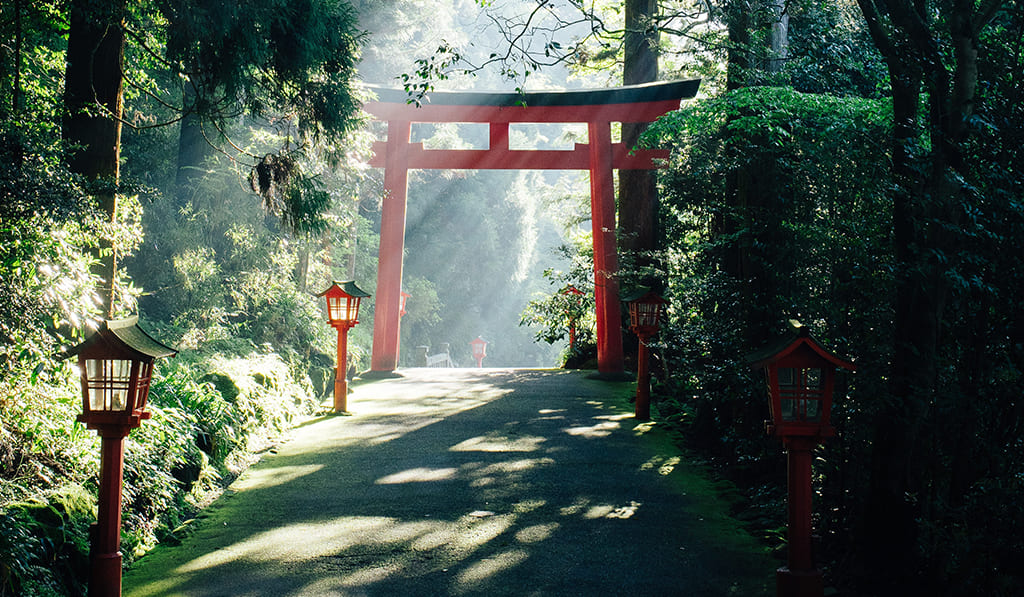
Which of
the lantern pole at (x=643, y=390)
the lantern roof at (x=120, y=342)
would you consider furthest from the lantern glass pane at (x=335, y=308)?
the lantern roof at (x=120, y=342)

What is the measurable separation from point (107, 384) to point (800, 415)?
3.30 metres

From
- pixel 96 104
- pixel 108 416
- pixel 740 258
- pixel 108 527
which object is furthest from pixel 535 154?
pixel 108 527

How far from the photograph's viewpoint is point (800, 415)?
371 centimetres

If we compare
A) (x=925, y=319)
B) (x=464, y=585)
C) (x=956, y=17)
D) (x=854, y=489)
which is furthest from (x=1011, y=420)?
(x=464, y=585)

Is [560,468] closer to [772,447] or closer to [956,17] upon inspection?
[772,447]

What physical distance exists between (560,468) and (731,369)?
1.62 metres

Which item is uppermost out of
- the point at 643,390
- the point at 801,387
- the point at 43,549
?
the point at 801,387

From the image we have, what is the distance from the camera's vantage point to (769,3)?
7234 millimetres

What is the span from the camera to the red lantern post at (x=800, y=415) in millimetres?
3676

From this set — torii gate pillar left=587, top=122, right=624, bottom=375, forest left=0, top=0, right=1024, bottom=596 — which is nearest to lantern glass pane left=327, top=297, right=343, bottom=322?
forest left=0, top=0, right=1024, bottom=596

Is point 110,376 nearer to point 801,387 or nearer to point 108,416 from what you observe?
point 108,416

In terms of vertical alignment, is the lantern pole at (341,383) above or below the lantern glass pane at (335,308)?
below

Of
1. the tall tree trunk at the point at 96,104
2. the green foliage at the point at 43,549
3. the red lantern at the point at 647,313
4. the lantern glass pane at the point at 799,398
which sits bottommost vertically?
the green foliage at the point at 43,549

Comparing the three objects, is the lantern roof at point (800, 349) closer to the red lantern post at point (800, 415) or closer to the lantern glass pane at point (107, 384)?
the red lantern post at point (800, 415)
